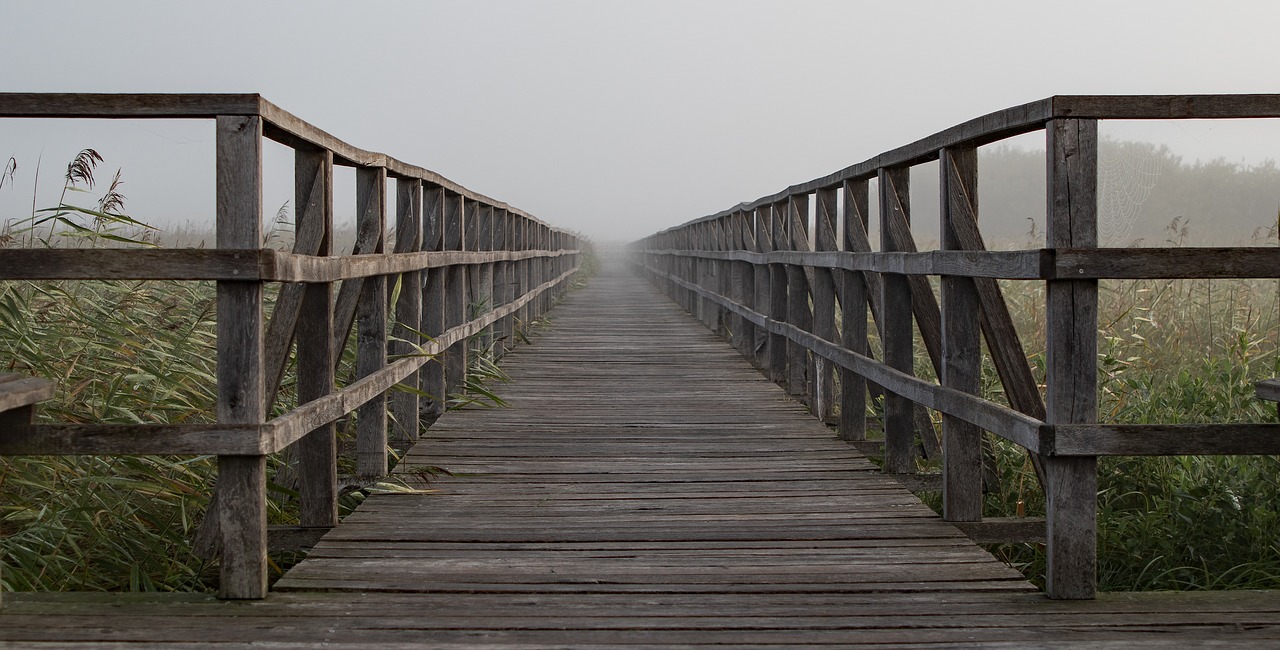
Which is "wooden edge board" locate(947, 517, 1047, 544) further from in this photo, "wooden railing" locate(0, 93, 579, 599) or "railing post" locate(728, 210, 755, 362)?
"railing post" locate(728, 210, 755, 362)

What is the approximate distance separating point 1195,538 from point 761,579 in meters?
2.30

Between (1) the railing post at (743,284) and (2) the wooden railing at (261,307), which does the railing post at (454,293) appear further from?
(1) the railing post at (743,284)

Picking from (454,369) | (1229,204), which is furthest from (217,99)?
(1229,204)

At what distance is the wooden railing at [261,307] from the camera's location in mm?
2898

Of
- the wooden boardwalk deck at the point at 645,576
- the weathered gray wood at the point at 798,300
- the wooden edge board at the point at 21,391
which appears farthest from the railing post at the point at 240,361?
the weathered gray wood at the point at 798,300

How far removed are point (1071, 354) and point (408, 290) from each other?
3.47 metres

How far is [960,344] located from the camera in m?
3.86

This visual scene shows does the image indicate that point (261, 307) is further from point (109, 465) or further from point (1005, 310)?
point (1005, 310)

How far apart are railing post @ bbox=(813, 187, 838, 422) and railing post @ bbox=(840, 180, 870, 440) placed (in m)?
0.52

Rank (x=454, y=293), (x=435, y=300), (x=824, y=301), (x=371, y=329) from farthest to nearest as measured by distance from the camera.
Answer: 1. (x=454, y=293)
2. (x=824, y=301)
3. (x=435, y=300)
4. (x=371, y=329)

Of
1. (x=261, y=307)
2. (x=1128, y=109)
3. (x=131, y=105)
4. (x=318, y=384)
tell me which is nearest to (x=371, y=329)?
(x=318, y=384)

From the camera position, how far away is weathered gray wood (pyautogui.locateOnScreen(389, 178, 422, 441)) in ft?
17.4

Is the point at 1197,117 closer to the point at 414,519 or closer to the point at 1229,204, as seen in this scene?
the point at 414,519

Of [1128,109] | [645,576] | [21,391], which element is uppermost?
[1128,109]
